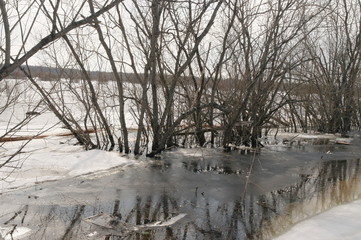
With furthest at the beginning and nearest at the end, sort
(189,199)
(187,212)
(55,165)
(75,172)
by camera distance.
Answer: (55,165) < (75,172) < (189,199) < (187,212)

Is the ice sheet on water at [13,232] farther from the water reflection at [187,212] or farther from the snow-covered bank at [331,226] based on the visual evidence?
the snow-covered bank at [331,226]

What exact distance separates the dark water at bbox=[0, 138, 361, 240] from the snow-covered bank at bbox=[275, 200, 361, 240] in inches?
6.7

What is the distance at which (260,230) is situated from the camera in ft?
13.4

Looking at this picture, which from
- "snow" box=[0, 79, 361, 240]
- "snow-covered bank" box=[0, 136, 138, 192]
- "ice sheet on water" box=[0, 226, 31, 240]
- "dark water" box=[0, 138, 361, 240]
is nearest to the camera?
"ice sheet on water" box=[0, 226, 31, 240]

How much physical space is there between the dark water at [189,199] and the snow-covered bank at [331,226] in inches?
6.7

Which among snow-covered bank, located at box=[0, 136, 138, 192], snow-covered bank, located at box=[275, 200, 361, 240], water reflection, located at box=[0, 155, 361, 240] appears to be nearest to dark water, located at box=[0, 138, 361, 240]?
water reflection, located at box=[0, 155, 361, 240]

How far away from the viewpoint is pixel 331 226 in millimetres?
4047

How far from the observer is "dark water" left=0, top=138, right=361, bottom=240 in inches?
159

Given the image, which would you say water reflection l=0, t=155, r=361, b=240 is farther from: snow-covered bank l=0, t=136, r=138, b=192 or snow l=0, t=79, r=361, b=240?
snow-covered bank l=0, t=136, r=138, b=192

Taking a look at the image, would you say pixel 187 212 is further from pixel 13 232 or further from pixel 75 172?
pixel 75 172

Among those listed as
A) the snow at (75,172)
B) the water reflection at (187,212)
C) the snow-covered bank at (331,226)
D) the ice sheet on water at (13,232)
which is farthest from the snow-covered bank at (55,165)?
the snow-covered bank at (331,226)

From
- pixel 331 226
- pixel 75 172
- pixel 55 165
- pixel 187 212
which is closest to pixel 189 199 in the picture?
pixel 187 212

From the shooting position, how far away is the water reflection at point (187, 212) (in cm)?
395

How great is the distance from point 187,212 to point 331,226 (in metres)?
1.63
